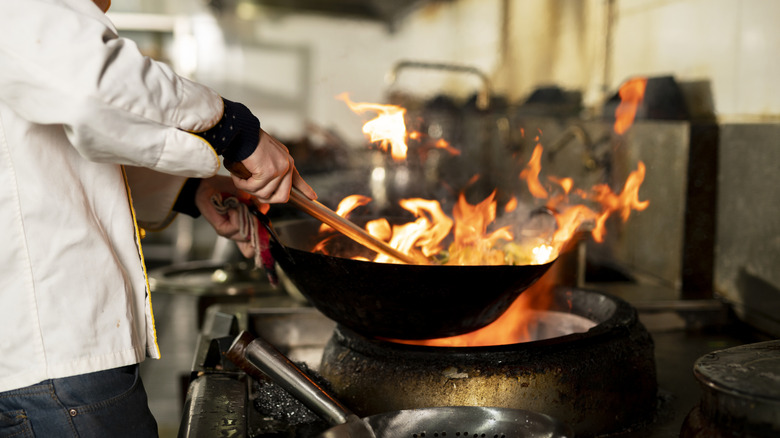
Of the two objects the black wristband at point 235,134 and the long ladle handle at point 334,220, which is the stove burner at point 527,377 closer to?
the long ladle handle at point 334,220

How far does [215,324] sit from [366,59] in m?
6.03

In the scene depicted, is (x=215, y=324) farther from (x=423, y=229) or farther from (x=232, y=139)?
(x=232, y=139)

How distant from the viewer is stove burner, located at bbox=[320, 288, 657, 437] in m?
1.18

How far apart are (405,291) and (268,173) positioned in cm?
31

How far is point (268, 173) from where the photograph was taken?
109cm

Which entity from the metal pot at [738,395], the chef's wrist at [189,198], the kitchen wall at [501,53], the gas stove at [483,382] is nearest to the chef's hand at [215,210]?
the chef's wrist at [189,198]

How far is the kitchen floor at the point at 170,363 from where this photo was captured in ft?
10.9

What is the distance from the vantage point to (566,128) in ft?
9.46

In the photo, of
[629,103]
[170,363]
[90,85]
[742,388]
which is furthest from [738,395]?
[170,363]

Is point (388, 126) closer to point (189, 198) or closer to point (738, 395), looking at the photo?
point (189, 198)

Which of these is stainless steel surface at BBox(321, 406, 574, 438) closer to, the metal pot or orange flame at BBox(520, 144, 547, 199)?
the metal pot

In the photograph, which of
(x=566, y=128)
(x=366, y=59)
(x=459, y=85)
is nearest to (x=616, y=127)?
(x=566, y=128)

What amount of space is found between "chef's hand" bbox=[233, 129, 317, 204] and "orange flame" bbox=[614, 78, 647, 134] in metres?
1.58

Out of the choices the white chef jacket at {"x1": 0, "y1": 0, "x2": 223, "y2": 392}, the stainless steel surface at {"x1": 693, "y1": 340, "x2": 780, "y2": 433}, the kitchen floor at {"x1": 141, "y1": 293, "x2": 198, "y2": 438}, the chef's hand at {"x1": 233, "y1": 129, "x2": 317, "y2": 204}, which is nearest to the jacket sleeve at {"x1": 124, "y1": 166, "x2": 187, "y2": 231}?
the white chef jacket at {"x1": 0, "y1": 0, "x2": 223, "y2": 392}
